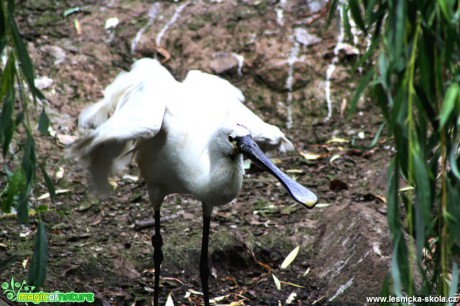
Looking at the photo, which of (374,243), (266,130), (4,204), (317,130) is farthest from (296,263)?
(4,204)

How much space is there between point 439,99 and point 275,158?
12.2ft

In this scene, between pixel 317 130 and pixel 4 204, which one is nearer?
pixel 4 204

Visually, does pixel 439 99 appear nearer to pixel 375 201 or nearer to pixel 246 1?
pixel 375 201

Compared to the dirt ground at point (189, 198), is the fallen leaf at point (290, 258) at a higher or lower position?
lower

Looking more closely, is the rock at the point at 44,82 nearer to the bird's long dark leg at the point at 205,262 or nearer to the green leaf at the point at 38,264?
the bird's long dark leg at the point at 205,262

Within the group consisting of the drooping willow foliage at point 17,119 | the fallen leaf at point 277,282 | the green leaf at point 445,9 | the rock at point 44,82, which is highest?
the green leaf at point 445,9

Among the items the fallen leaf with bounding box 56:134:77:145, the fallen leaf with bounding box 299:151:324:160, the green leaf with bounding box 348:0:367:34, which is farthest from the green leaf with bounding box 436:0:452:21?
the fallen leaf with bounding box 56:134:77:145

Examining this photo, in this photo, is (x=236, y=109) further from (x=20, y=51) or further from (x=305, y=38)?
(x=305, y=38)

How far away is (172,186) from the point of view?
436cm

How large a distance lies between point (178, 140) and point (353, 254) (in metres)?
1.34

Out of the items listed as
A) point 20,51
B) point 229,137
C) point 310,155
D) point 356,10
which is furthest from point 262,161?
point 310,155

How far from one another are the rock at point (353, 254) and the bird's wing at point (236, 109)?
0.68 metres

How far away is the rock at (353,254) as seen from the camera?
4.23 m

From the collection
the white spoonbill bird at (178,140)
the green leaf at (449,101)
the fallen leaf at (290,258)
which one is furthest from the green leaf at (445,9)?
the fallen leaf at (290,258)
